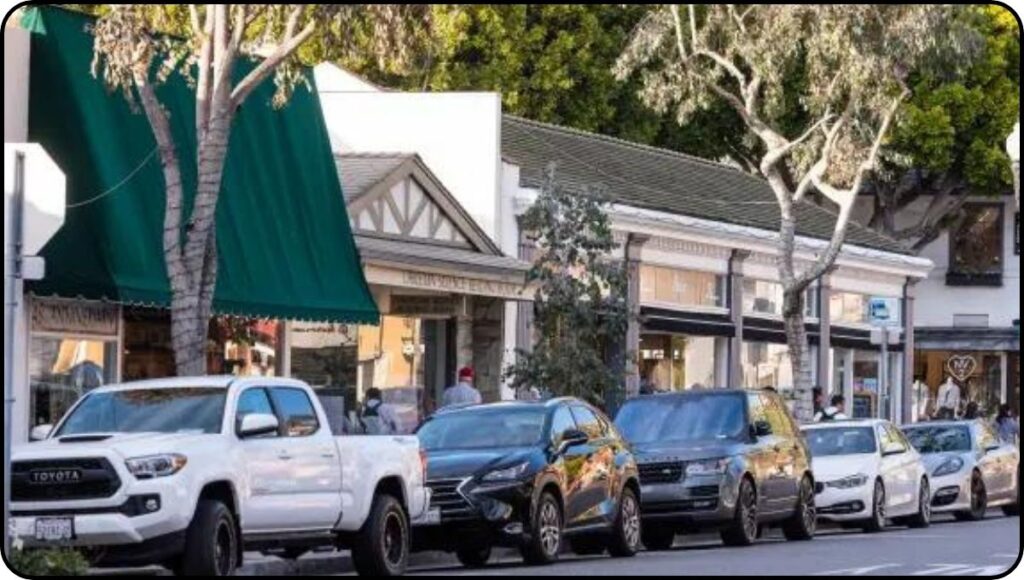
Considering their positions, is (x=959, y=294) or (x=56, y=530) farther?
(x=959, y=294)

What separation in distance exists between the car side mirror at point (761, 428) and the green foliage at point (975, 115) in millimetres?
31023

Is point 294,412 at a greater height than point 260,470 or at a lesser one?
greater

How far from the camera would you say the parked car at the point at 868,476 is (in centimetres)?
3388

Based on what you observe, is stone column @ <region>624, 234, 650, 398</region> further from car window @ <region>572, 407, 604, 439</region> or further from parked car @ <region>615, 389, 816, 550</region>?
car window @ <region>572, 407, 604, 439</region>

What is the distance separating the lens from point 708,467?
28.3 metres

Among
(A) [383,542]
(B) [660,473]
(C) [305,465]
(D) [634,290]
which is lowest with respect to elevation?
(A) [383,542]

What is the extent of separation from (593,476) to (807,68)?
17687 mm

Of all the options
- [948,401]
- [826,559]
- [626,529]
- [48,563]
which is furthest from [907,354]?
[48,563]

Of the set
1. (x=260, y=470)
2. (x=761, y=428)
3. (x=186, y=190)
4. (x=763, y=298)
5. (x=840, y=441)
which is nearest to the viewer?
(x=260, y=470)

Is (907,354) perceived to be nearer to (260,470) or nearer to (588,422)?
(588,422)

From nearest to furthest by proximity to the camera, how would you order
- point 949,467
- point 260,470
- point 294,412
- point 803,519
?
1. point 260,470
2. point 294,412
3. point 803,519
4. point 949,467

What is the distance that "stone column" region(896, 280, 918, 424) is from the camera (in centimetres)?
5838

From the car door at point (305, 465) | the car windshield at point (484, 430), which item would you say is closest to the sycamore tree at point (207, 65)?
the car windshield at point (484, 430)

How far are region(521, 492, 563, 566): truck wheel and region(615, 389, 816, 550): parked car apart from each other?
11.3ft
